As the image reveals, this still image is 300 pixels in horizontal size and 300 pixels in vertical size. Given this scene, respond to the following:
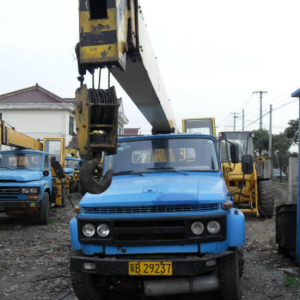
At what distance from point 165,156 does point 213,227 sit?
5.27 ft

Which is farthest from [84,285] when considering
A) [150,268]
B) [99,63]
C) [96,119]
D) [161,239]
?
[99,63]

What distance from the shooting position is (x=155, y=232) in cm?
395

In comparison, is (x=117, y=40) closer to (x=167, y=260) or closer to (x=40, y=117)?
(x=167, y=260)

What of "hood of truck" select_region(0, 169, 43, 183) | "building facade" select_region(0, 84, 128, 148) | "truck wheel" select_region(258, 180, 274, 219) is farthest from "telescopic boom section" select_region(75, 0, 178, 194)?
"building facade" select_region(0, 84, 128, 148)

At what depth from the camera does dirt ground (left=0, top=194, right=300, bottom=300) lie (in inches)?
193

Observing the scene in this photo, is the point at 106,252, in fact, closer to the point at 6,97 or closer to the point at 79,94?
the point at 79,94

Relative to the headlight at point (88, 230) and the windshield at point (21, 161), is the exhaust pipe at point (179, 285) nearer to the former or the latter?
the headlight at point (88, 230)

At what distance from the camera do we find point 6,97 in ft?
116

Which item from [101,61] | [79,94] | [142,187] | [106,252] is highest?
[101,61]

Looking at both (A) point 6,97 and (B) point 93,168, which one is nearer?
(B) point 93,168

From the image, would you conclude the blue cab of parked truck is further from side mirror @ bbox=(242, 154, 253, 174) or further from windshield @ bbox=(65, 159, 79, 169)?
windshield @ bbox=(65, 159, 79, 169)

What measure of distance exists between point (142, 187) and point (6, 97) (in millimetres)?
34136

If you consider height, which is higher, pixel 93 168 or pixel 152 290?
pixel 93 168

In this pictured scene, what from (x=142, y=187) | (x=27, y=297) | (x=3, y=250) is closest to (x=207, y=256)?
(x=142, y=187)
